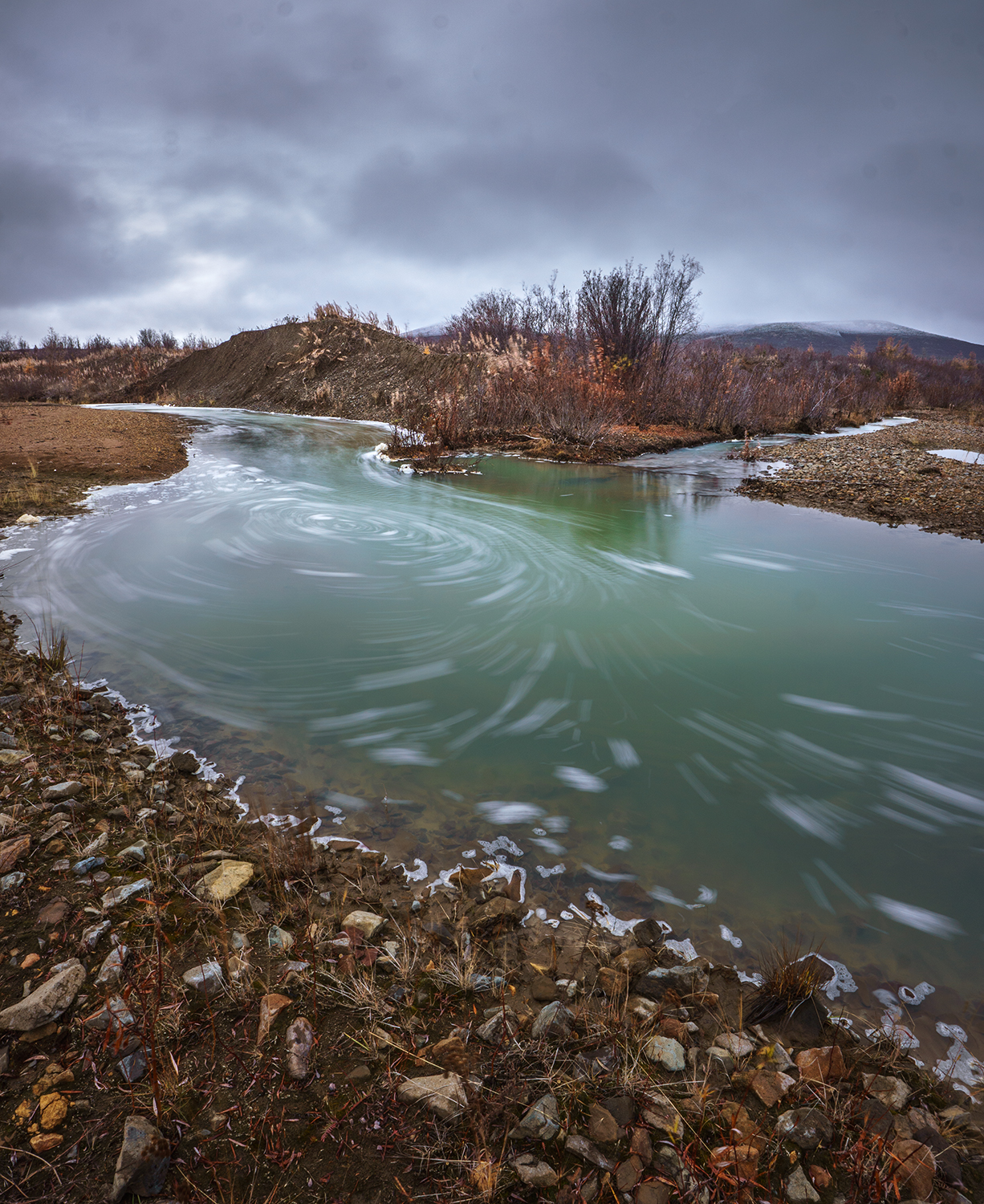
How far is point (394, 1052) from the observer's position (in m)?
1.64

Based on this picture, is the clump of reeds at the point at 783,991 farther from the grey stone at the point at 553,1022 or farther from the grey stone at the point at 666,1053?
the grey stone at the point at 553,1022

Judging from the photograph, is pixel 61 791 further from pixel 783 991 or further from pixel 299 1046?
pixel 783 991

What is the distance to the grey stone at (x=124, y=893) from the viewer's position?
202cm

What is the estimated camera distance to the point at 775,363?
1438 inches

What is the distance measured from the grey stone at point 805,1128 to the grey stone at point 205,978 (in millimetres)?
1550

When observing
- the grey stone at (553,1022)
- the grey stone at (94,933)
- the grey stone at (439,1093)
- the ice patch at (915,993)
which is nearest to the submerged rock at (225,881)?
the grey stone at (94,933)

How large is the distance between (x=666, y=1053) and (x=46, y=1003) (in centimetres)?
168

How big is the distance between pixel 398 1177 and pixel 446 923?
83 centimetres

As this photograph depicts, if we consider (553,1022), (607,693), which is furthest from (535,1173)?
(607,693)

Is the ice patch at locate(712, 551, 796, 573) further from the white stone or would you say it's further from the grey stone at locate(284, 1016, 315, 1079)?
the grey stone at locate(284, 1016, 315, 1079)

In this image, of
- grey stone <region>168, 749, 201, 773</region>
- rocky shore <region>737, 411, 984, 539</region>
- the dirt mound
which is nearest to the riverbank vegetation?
the dirt mound

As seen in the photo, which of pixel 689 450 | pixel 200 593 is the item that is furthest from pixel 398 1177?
pixel 689 450

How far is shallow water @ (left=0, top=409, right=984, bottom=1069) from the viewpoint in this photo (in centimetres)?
255

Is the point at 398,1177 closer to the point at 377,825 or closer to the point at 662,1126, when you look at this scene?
the point at 662,1126
